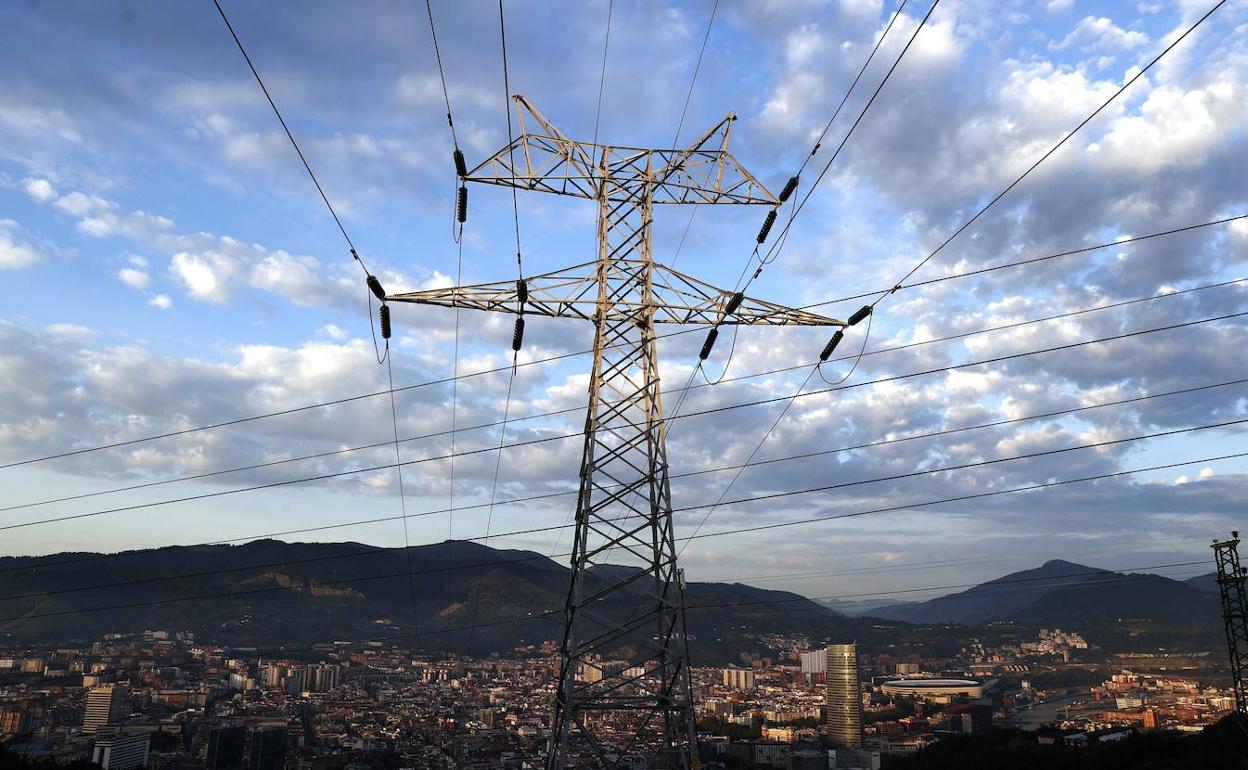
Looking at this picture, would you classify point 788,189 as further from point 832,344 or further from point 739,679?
point 739,679

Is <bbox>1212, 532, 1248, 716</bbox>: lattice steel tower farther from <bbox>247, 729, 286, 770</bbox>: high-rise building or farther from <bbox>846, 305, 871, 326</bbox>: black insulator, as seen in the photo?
<bbox>247, 729, 286, 770</bbox>: high-rise building

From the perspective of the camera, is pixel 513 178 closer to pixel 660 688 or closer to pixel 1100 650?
pixel 660 688

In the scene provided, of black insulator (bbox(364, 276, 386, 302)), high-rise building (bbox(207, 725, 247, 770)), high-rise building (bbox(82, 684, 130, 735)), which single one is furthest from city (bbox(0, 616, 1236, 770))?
black insulator (bbox(364, 276, 386, 302))

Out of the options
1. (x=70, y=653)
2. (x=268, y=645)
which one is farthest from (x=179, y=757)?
(x=268, y=645)

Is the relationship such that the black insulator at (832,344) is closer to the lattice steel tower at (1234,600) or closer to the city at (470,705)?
the lattice steel tower at (1234,600)

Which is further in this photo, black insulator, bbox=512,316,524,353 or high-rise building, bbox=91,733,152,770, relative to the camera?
high-rise building, bbox=91,733,152,770

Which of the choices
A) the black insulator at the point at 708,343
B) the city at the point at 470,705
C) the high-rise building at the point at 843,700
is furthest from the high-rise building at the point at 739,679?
the black insulator at the point at 708,343
